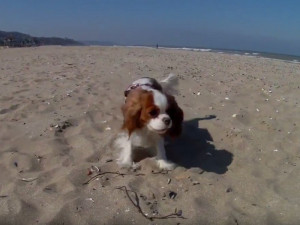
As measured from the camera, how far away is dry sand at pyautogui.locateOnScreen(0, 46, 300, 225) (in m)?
3.12

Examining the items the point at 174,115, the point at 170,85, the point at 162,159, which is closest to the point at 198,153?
the point at 162,159

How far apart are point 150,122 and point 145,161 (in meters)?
0.64

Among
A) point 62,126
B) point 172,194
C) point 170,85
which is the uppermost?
point 170,85

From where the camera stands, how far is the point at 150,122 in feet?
11.8

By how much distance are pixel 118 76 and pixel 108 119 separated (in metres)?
3.32

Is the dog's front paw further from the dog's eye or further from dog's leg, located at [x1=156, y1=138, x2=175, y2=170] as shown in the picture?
the dog's eye

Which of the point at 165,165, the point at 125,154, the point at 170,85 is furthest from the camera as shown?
the point at 170,85

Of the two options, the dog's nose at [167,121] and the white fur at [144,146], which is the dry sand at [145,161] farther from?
the dog's nose at [167,121]

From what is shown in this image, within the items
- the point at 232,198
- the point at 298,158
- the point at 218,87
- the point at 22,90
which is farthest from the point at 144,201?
the point at 218,87

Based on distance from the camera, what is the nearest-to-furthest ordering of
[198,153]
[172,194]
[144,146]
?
[172,194]
[144,146]
[198,153]

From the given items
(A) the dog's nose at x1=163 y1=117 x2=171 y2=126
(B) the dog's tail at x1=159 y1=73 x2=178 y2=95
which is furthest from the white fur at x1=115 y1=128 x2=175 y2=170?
(B) the dog's tail at x1=159 y1=73 x2=178 y2=95

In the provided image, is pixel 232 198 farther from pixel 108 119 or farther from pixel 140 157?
pixel 108 119

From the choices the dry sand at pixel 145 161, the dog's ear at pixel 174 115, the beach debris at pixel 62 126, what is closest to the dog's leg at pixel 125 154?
the dry sand at pixel 145 161

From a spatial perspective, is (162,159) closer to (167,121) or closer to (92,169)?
(167,121)
